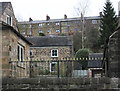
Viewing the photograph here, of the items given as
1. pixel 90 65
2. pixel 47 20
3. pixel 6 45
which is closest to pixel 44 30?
pixel 47 20

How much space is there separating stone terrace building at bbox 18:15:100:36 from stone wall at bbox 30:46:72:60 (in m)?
23.8

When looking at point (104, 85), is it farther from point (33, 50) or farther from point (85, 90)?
point (33, 50)

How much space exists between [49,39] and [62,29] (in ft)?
79.0

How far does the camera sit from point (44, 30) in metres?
59.8

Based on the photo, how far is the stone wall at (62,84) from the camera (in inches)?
287

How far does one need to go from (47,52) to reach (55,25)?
89.0ft

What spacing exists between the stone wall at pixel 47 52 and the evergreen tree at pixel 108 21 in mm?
7004

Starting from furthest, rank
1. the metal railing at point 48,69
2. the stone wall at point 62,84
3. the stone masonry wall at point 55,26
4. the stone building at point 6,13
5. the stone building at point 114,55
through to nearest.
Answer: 1. the stone masonry wall at point 55,26
2. the stone building at point 6,13
3. the metal railing at point 48,69
4. the stone building at point 114,55
5. the stone wall at point 62,84

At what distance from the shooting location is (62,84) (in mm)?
7539

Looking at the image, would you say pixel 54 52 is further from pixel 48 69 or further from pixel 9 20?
pixel 48 69

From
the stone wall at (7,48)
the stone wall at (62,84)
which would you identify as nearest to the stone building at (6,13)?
the stone wall at (7,48)

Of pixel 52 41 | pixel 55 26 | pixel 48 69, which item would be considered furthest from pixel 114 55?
pixel 55 26

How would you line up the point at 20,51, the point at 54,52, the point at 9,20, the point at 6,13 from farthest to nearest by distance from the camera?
the point at 54,52, the point at 9,20, the point at 6,13, the point at 20,51

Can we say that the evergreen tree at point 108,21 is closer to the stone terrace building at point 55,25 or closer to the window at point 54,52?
the window at point 54,52
